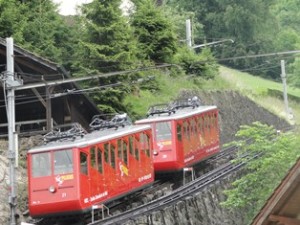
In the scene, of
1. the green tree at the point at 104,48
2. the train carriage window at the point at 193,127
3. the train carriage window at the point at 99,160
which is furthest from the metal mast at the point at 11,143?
the green tree at the point at 104,48

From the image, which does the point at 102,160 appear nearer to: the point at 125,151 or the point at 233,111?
the point at 125,151

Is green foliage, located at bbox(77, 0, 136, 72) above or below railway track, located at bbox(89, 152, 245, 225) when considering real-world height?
above

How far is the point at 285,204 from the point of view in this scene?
6.94 metres

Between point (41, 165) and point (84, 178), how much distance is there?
1.26m

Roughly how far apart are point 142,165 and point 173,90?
1804 cm

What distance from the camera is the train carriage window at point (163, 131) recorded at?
24.5 metres

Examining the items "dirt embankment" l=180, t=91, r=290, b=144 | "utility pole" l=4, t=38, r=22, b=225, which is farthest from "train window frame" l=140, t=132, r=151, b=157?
"dirt embankment" l=180, t=91, r=290, b=144

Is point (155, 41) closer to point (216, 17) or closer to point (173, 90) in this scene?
point (173, 90)

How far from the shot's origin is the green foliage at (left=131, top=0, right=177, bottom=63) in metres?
38.7

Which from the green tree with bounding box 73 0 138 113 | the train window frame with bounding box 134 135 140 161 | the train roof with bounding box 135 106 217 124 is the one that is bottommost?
the train window frame with bounding box 134 135 140 161

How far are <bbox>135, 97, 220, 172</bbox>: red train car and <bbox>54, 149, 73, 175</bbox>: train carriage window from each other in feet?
21.4

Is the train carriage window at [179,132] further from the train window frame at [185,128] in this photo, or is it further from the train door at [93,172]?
the train door at [93,172]

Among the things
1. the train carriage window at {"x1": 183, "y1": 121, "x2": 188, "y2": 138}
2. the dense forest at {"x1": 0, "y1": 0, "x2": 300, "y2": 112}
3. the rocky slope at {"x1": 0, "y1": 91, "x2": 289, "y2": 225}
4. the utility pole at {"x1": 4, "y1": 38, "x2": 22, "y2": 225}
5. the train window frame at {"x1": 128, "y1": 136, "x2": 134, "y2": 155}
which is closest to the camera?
the utility pole at {"x1": 4, "y1": 38, "x2": 22, "y2": 225}

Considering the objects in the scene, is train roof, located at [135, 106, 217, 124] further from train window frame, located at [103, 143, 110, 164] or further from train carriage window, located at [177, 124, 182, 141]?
train window frame, located at [103, 143, 110, 164]
